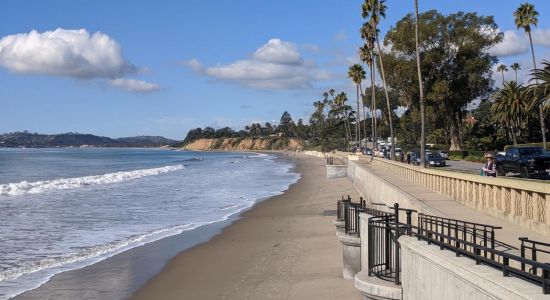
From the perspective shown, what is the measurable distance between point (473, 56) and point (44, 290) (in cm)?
5643

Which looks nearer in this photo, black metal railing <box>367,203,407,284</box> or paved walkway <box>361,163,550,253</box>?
black metal railing <box>367,203,407,284</box>

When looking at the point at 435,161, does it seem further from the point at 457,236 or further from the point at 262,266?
the point at 457,236

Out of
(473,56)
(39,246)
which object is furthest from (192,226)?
(473,56)

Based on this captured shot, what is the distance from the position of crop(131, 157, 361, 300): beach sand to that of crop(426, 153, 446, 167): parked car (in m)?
Answer: 21.0

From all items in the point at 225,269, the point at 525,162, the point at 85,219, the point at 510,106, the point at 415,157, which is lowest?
the point at 225,269

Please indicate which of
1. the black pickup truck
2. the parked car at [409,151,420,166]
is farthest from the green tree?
the black pickup truck

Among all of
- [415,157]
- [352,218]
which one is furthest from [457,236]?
[415,157]

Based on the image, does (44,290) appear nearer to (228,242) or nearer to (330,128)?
(228,242)

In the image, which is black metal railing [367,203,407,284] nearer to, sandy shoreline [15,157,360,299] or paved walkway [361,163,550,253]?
sandy shoreline [15,157,360,299]

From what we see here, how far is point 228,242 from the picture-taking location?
19859 millimetres

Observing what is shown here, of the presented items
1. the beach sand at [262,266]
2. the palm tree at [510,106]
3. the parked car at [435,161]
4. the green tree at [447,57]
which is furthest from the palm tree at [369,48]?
the beach sand at [262,266]

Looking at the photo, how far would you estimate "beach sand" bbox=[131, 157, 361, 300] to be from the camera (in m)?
12.2

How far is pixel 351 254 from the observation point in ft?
38.5

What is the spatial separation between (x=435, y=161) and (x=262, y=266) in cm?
3123
